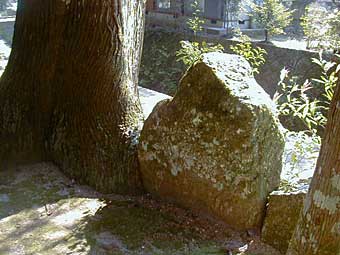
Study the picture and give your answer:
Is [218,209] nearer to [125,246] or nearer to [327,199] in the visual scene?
[125,246]

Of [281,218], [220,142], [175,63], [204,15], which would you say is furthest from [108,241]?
[204,15]

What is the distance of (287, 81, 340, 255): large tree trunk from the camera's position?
1235 millimetres

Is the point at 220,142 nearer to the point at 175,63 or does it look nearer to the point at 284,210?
the point at 284,210

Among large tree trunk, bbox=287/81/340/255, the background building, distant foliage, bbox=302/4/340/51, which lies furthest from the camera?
the background building

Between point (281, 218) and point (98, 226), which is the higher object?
point (281, 218)

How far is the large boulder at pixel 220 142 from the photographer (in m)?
2.07

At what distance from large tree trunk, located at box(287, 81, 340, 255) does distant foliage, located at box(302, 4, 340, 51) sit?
19.1ft

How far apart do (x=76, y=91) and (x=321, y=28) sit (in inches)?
242

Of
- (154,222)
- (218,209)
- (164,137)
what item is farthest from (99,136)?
(218,209)

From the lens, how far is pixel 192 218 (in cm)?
228

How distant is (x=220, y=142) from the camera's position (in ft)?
6.96

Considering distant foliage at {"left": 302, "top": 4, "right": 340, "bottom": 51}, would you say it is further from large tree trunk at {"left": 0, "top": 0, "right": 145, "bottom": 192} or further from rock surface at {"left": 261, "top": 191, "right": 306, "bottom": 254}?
rock surface at {"left": 261, "top": 191, "right": 306, "bottom": 254}

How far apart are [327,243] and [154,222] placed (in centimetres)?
113

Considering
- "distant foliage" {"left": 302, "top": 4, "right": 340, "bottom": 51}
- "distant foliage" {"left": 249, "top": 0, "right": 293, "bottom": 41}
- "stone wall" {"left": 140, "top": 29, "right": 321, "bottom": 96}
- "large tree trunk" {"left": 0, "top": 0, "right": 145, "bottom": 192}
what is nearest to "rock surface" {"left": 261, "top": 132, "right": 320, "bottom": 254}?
"large tree trunk" {"left": 0, "top": 0, "right": 145, "bottom": 192}
